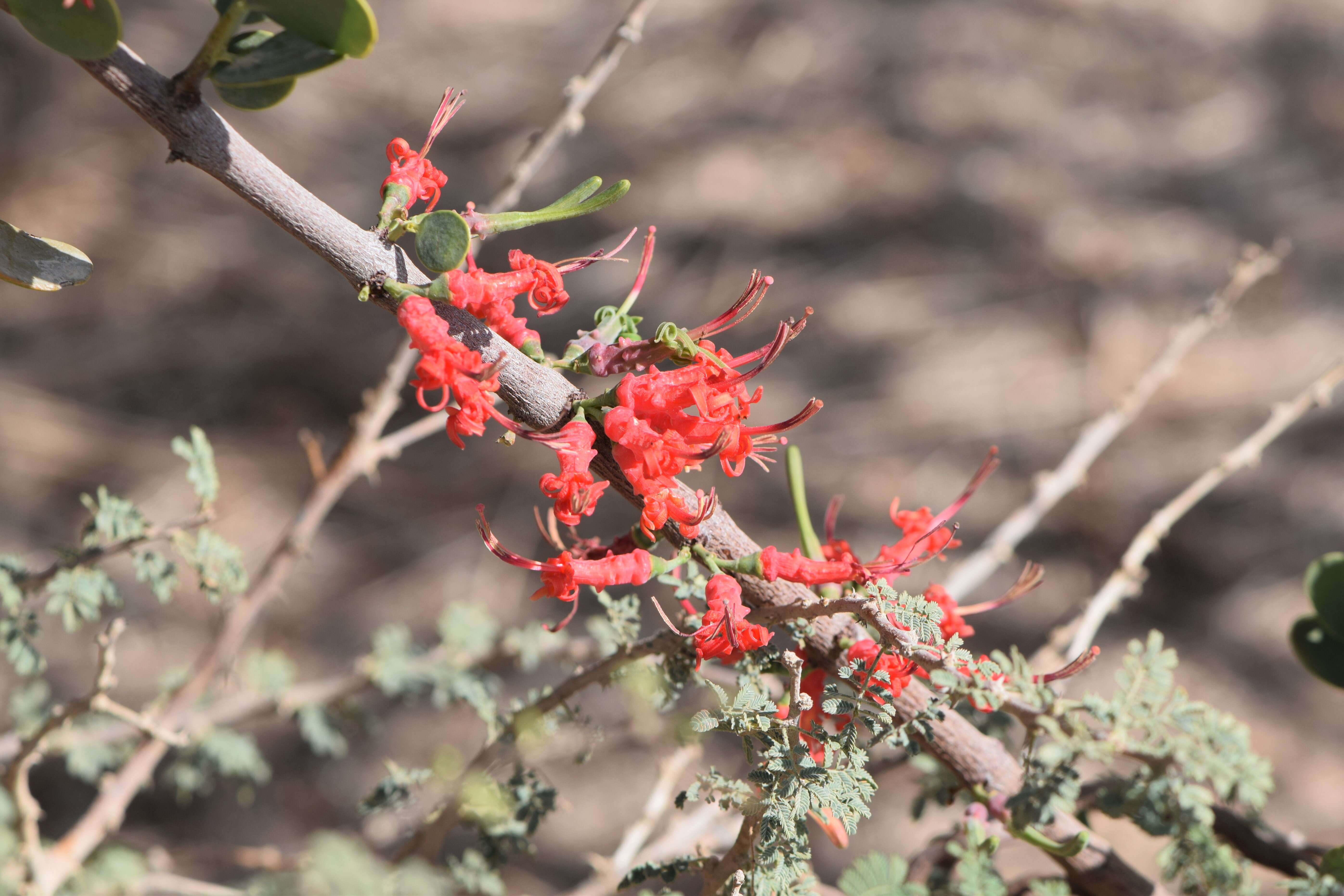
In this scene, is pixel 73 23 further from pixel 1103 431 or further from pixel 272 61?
pixel 1103 431

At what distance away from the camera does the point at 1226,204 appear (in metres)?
1.48

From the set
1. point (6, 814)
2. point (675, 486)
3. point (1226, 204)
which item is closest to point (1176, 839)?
point (675, 486)

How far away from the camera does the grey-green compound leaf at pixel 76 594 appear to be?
19.0 inches

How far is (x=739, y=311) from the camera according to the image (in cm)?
34

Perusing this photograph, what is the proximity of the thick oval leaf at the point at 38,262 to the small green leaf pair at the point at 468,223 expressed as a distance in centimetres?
11

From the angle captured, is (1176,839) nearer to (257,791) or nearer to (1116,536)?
(1116,536)

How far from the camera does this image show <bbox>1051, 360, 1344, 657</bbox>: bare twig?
1.85 feet

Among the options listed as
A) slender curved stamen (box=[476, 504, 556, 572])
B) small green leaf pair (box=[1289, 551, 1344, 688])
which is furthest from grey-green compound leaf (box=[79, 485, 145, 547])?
small green leaf pair (box=[1289, 551, 1344, 688])

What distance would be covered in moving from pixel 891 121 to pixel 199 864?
1510 millimetres

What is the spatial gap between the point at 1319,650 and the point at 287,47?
0.58 m

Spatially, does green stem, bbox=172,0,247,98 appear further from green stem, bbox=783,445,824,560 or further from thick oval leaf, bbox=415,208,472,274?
green stem, bbox=783,445,824,560

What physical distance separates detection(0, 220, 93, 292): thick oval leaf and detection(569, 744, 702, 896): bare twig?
399mm

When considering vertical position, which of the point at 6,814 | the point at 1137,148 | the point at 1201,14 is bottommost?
the point at 6,814

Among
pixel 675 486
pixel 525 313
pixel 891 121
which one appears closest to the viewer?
pixel 675 486
